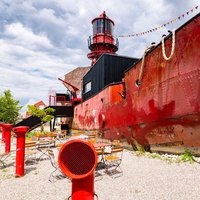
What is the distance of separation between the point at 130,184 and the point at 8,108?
3099 cm

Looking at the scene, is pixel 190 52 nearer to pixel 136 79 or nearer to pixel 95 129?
pixel 136 79

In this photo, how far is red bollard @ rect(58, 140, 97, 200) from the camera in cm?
195

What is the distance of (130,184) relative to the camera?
4574 millimetres

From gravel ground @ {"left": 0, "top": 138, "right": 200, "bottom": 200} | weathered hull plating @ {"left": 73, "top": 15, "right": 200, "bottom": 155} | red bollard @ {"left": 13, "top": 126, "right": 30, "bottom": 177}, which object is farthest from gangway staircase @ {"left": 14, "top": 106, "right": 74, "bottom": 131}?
red bollard @ {"left": 13, "top": 126, "right": 30, "bottom": 177}

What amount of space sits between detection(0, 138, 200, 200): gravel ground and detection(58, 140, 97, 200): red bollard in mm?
2171

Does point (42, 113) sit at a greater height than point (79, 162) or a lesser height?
greater

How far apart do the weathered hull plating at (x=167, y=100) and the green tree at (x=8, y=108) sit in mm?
26572

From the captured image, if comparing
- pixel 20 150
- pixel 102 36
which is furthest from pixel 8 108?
pixel 20 150

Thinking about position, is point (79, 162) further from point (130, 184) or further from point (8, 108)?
point (8, 108)

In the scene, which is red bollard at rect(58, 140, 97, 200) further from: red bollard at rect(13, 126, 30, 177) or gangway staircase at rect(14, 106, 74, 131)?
gangway staircase at rect(14, 106, 74, 131)

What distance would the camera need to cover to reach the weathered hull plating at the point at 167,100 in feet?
18.8

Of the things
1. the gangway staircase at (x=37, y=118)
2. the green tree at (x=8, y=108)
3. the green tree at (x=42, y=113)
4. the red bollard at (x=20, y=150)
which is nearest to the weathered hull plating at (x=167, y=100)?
the red bollard at (x=20, y=150)

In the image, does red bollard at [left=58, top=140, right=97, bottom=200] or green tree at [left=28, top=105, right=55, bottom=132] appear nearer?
red bollard at [left=58, top=140, right=97, bottom=200]

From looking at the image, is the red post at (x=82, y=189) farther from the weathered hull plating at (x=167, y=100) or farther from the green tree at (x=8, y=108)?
the green tree at (x=8, y=108)
